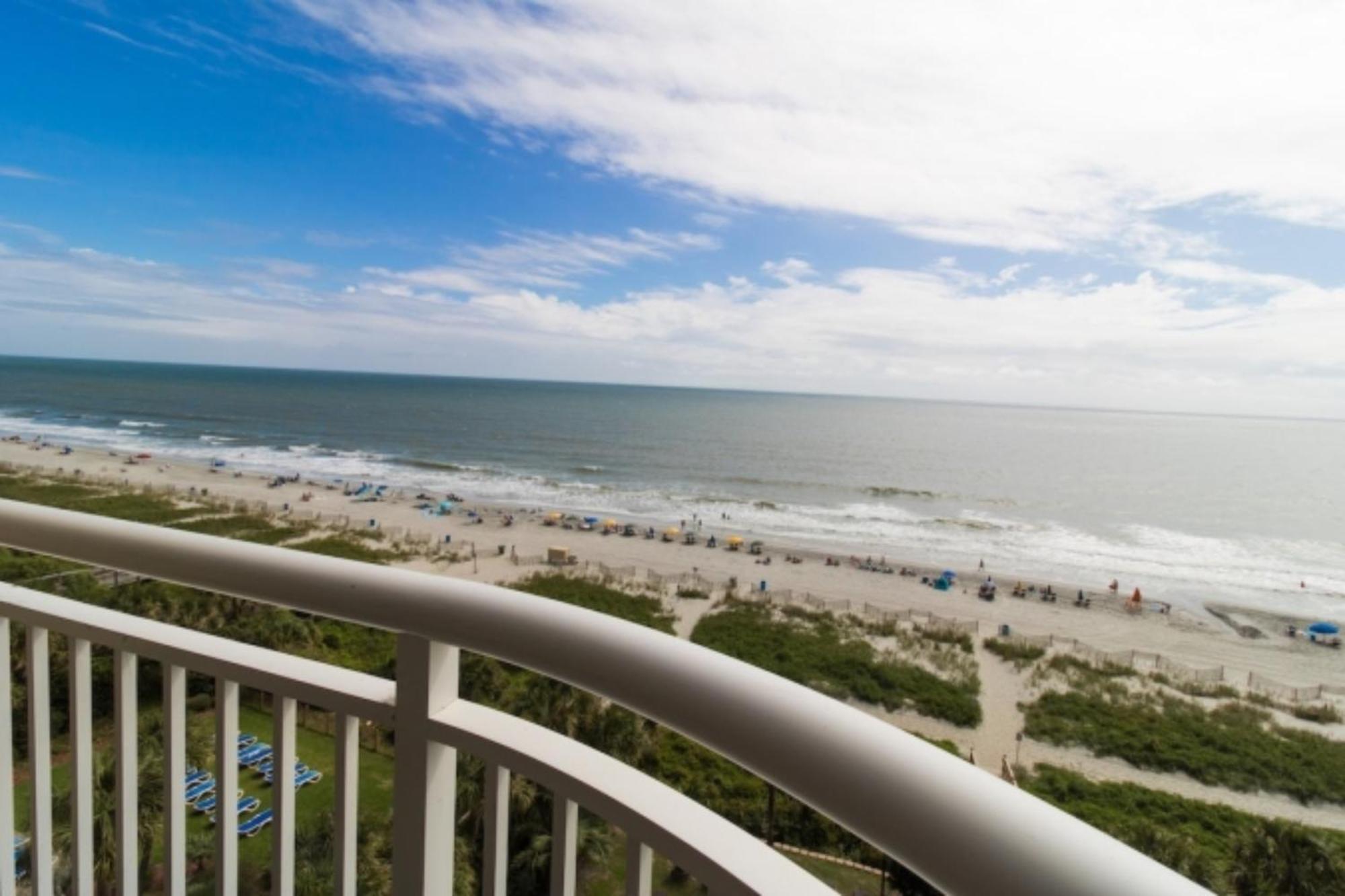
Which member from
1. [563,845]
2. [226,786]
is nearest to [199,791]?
[226,786]

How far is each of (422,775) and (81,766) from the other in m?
0.64

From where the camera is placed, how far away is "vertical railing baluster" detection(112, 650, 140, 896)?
2.75 feet

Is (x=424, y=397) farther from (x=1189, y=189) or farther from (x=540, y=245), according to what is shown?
(x=1189, y=189)

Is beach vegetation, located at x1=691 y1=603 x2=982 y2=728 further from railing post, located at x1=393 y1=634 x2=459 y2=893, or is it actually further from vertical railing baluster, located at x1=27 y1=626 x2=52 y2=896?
railing post, located at x1=393 y1=634 x2=459 y2=893

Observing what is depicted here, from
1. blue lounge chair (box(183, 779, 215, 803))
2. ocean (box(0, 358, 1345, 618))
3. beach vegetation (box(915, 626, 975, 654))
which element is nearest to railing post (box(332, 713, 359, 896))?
blue lounge chair (box(183, 779, 215, 803))

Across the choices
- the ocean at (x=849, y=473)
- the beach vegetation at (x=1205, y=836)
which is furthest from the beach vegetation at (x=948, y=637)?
the ocean at (x=849, y=473)

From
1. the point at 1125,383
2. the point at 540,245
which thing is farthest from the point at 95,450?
the point at 1125,383

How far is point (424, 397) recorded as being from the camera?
76250mm

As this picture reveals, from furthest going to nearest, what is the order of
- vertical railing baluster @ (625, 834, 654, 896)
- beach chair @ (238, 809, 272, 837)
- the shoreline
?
the shoreline
beach chair @ (238, 809, 272, 837)
vertical railing baluster @ (625, 834, 654, 896)

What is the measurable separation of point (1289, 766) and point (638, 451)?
33.5m

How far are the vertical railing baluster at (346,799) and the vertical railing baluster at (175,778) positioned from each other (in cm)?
27

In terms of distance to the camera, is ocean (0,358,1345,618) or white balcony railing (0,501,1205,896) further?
ocean (0,358,1345,618)

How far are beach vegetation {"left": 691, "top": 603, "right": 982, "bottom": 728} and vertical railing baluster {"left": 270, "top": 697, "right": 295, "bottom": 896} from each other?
7635mm

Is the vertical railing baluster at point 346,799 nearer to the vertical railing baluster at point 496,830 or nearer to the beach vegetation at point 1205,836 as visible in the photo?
the vertical railing baluster at point 496,830
